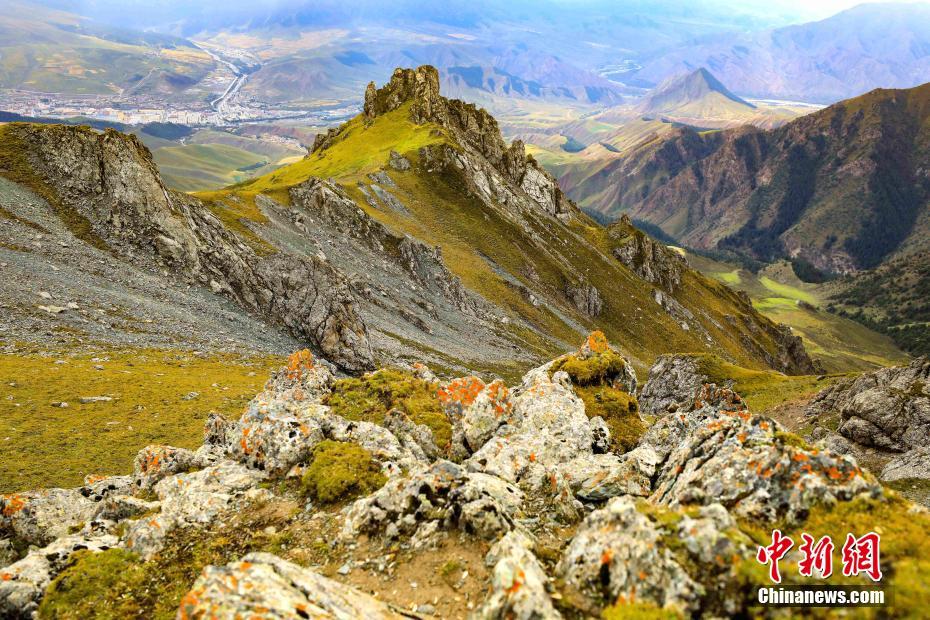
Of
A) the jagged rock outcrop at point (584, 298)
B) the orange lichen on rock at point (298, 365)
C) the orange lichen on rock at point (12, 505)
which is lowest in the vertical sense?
the orange lichen on rock at point (12, 505)

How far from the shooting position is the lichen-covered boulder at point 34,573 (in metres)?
14.3

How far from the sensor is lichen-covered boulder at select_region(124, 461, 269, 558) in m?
16.9

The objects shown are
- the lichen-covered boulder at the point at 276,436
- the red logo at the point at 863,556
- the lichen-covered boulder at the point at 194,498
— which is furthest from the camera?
the lichen-covered boulder at the point at 276,436

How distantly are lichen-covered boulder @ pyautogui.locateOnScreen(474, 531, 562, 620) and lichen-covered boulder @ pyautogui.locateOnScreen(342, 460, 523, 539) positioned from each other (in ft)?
9.16

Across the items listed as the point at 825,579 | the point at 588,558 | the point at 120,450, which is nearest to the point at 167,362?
the point at 120,450

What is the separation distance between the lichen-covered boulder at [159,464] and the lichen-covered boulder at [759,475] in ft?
72.6

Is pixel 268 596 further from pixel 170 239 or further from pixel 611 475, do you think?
pixel 170 239

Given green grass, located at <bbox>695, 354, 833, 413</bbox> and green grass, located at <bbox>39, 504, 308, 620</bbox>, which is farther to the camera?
green grass, located at <bbox>695, 354, 833, 413</bbox>

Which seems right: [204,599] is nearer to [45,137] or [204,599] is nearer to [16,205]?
[16,205]

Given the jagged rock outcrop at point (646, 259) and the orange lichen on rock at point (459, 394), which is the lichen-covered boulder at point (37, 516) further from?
the jagged rock outcrop at point (646, 259)

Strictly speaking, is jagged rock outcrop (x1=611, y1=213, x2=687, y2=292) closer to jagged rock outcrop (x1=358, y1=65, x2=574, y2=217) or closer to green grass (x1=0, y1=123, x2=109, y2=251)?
jagged rock outcrop (x1=358, y1=65, x2=574, y2=217)

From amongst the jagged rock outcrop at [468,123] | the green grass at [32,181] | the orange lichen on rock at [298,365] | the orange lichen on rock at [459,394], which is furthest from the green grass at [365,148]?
the orange lichen on rock at [459,394]

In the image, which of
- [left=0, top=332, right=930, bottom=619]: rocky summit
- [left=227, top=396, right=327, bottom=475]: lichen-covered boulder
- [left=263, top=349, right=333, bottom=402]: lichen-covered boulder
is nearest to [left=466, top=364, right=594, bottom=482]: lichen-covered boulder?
[left=0, top=332, right=930, bottom=619]: rocky summit

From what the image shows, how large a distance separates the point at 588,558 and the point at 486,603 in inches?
116
